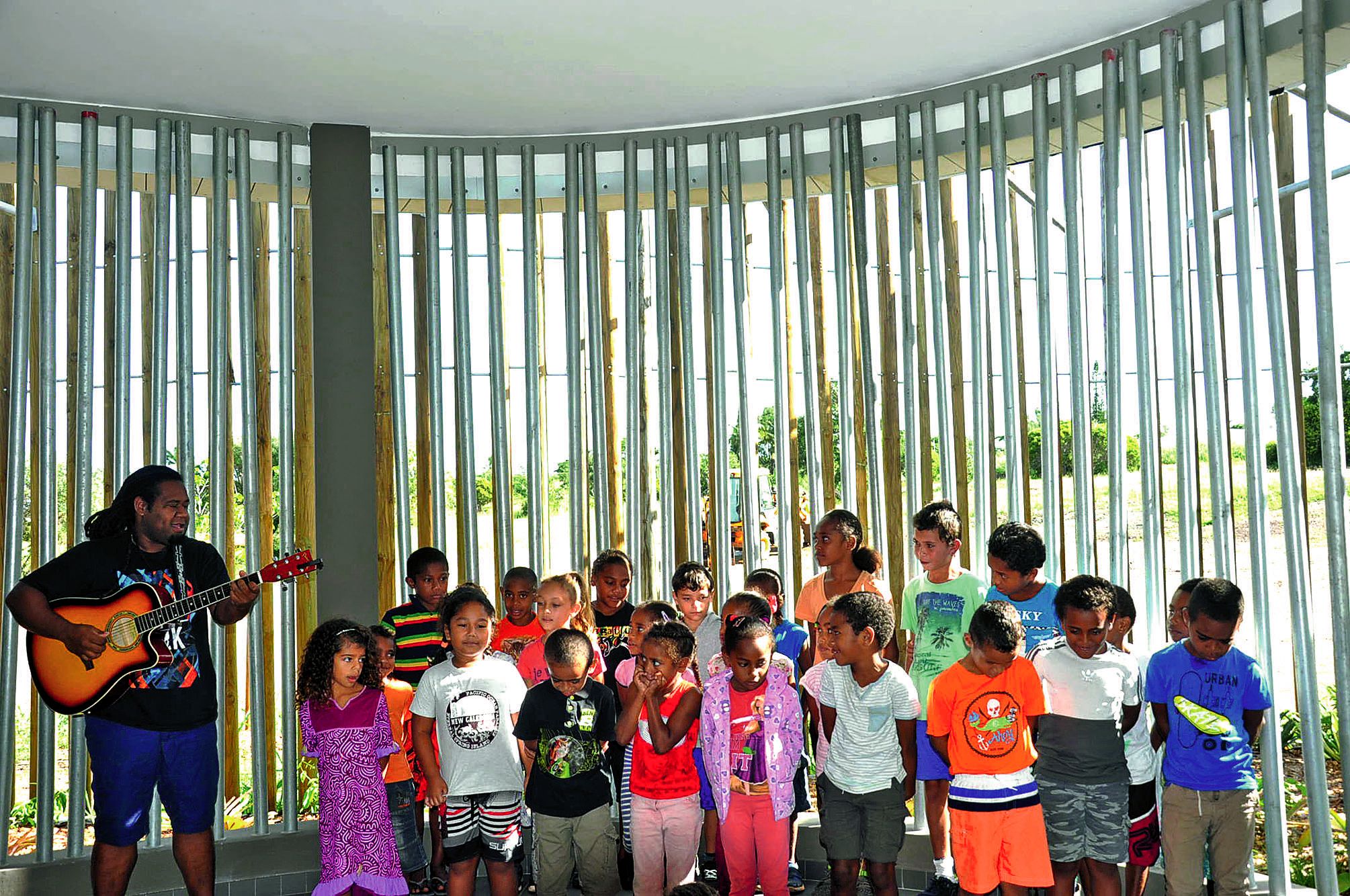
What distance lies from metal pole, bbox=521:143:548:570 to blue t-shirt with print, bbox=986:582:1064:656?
2.12 m

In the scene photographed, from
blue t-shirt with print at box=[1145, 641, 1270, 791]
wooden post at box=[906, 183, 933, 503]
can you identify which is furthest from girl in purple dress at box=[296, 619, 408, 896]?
wooden post at box=[906, 183, 933, 503]

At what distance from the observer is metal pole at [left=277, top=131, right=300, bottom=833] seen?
5.07 metres

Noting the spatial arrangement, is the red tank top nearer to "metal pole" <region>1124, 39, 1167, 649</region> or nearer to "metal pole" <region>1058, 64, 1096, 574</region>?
"metal pole" <region>1058, 64, 1096, 574</region>

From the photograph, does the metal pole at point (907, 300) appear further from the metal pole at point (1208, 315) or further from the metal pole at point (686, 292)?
the metal pole at point (1208, 315)

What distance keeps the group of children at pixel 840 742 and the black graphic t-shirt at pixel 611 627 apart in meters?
0.38

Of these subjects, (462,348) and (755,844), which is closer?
(755,844)

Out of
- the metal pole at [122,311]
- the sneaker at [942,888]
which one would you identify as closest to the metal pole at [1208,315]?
the sneaker at [942,888]

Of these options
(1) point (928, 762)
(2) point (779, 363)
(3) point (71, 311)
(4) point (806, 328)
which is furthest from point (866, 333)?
(3) point (71, 311)

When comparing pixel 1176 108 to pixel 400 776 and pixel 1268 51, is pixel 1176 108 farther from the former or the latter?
pixel 400 776

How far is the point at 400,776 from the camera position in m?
4.48

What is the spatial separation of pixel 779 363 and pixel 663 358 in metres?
0.58

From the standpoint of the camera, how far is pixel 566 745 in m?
4.12

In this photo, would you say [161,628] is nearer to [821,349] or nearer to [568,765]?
[568,765]

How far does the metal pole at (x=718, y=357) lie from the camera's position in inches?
211
